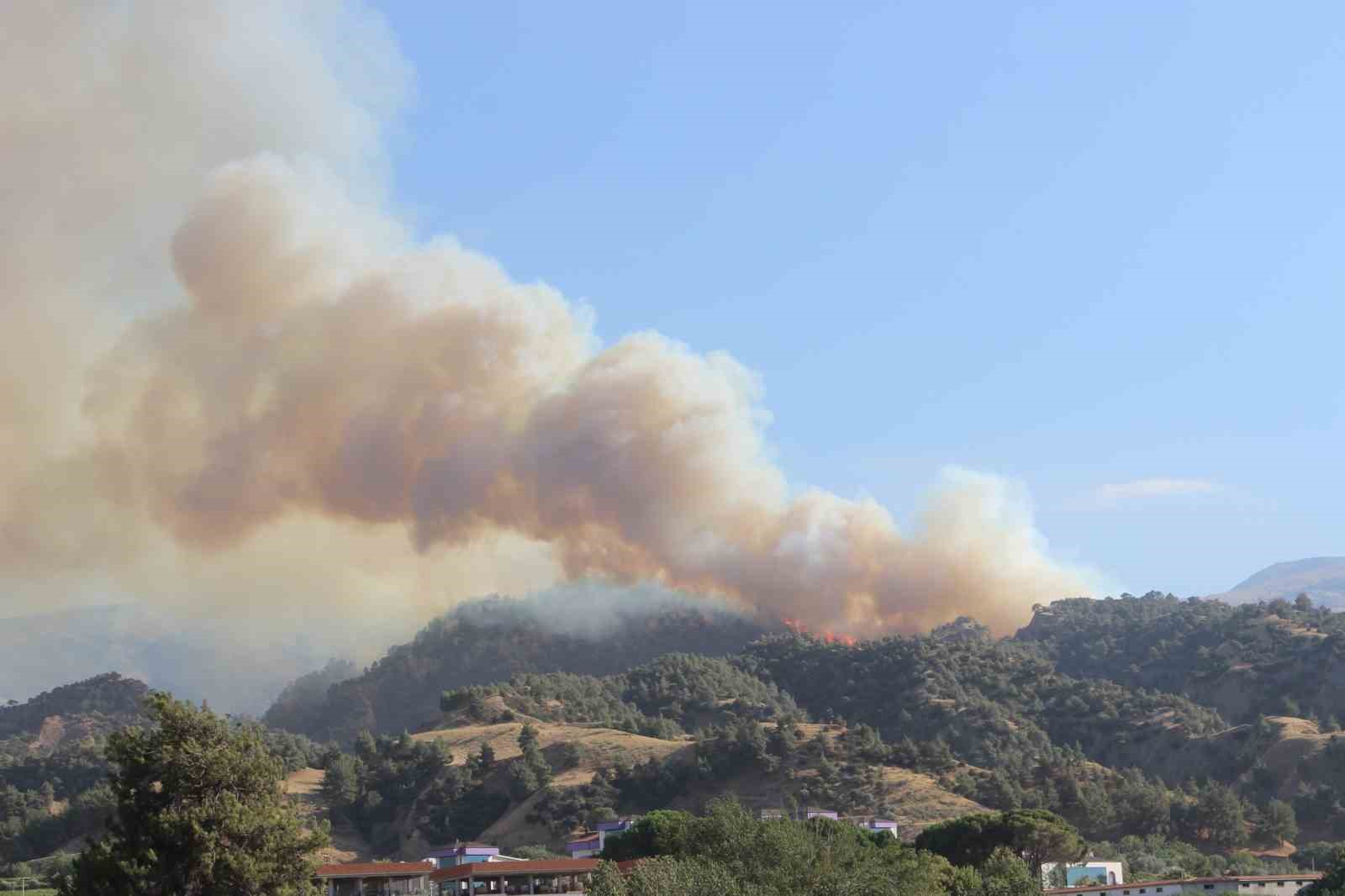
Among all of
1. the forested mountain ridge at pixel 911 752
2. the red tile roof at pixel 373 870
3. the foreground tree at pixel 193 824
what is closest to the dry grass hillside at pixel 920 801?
the forested mountain ridge at pixel 911 752

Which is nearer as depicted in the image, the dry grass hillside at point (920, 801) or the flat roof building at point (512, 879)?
the flat roof building at point (512, 879)

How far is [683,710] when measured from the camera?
623 ft

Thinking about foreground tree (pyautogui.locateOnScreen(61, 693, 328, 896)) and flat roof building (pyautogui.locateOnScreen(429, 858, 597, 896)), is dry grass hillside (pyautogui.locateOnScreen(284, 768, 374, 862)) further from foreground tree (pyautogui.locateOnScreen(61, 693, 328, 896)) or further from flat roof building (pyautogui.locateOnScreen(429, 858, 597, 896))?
foreground tree (pyautogui.locateOnScreen(61, 693, 328, 896))

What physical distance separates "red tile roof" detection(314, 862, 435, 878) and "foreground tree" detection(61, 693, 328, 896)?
1624 inches

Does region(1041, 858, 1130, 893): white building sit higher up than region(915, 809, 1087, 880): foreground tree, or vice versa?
region(915, 809, 1087, 880): foreground tree

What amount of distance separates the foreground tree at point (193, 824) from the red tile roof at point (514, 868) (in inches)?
1693

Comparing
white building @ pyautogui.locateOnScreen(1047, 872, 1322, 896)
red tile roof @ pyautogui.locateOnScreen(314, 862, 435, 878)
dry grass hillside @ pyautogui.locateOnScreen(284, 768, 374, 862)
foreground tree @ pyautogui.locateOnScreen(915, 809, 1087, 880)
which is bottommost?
white building @ pyautogui.locateOnScreen(1047, 872, 1322, 896)

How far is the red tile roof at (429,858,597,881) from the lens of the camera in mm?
97375

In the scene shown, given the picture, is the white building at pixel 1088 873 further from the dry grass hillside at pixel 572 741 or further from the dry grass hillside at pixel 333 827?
the dry grass hillside at pixel 333 827

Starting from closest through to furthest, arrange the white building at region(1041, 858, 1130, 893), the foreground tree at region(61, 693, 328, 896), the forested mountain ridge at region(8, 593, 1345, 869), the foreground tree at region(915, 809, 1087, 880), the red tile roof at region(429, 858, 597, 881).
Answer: the foreground tree at region(61, 693, 328, 896) → the red tile roof at region(429, 858, 597, 881) → the white building at region(1041, 858, 1130, 893) → the foreground tree at region(915, 809, 1087, 880) → the forested mountain ridge at region(8, 593, 1345, 869)

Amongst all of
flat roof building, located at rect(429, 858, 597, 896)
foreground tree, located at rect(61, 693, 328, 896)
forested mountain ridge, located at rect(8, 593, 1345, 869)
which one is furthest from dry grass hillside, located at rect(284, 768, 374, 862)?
foreground tree, located at rect(61, 693, 328, 896)

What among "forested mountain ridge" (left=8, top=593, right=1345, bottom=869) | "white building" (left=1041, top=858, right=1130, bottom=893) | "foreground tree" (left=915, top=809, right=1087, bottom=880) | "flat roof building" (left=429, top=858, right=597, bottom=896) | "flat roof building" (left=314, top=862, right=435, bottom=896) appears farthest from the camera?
"forested mountain ridge" (left=8, top=593, right=1345, bottom=869)

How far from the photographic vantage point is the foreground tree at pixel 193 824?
52.3 metres

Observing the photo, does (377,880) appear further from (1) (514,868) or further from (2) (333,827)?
(2) (333,827)
